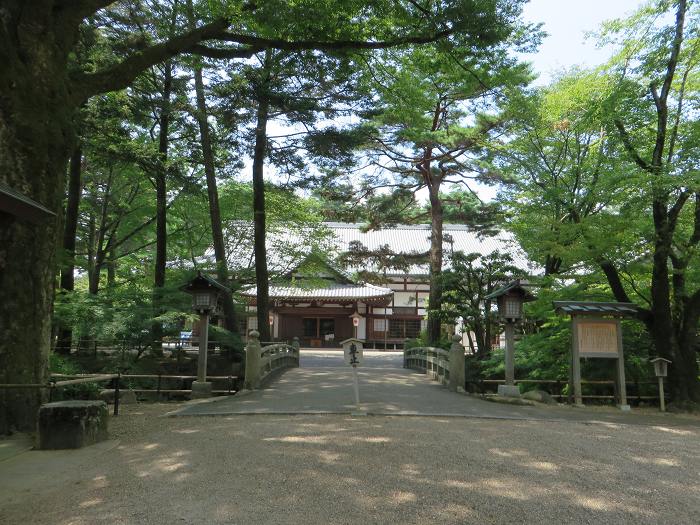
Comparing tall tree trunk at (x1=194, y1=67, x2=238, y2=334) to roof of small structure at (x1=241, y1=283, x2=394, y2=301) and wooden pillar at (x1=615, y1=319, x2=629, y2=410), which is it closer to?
wooden pillar at (x1=615, y1=319, x2=629, y2=410)

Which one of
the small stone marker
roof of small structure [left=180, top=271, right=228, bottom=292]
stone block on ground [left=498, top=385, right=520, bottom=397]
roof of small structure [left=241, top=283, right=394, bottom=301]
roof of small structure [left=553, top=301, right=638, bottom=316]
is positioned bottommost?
stone block on ground [left=498, top=385, right=520, bottom=397]

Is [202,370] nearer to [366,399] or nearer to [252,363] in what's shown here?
[252,363]

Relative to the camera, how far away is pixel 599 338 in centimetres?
1013

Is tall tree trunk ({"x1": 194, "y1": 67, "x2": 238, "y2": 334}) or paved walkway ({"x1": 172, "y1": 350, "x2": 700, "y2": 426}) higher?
tall tree trunk ({"x1": 194, "y1": 67, "x2": 238, "y2": 334})

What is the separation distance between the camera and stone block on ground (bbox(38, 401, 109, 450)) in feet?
18.1

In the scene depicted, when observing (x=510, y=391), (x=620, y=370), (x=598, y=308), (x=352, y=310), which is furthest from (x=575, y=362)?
(x=352, y=310)

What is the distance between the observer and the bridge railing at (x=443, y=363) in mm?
11836

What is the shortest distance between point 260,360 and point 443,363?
4.92 meters

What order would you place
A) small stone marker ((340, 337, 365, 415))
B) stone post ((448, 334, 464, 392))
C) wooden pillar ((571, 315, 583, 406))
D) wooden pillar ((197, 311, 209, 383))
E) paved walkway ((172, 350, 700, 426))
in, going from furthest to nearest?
stone post ((448, 334, 464, 392)) < wooden pillar ((197, 311, 209, 383)) < wooden pillar ((571, 315, 583, 406)) < small stone marker ((340, 337, 365, 415)) < paved walkway ((172, 350, 700, 426))

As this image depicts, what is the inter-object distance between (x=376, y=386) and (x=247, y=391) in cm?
314

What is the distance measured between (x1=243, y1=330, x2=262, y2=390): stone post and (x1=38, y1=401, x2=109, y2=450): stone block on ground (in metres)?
5.37

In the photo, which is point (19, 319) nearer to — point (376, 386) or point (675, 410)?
point (376, 386)

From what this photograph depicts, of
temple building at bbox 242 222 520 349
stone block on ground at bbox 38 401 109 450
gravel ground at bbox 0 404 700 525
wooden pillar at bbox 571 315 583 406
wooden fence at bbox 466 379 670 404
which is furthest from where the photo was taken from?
temple building at bbox 242 222 520 349

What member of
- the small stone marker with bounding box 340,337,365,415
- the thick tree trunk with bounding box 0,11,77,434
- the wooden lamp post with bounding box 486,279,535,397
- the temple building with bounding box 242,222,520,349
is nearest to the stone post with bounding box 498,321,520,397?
the wooden lamp post with bounding box 486,279,535,397
